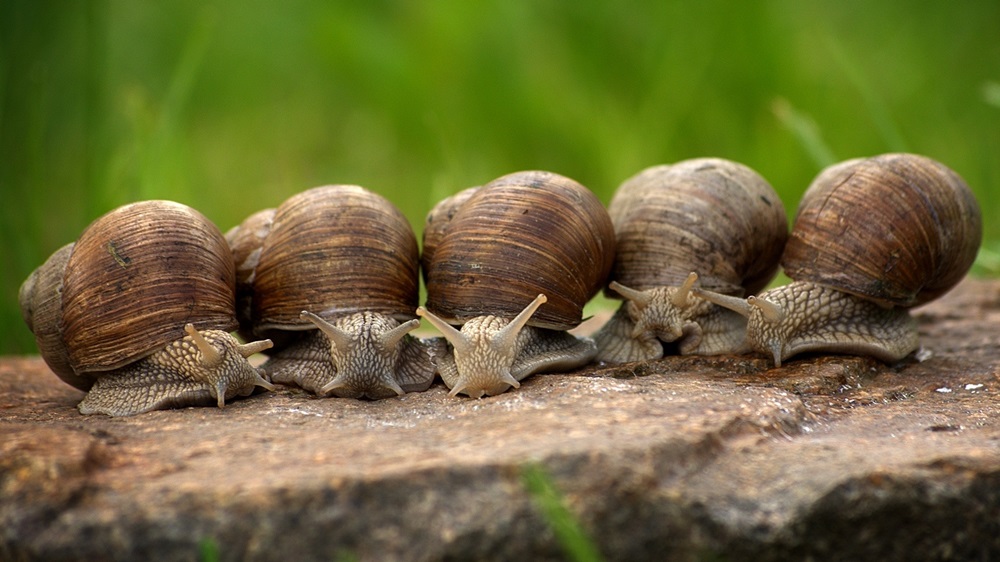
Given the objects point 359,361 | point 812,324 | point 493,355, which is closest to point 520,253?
point 493,355

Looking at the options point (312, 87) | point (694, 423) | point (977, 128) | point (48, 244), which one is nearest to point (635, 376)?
point (694, 423)

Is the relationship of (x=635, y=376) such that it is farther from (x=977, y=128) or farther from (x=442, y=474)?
(x=977, y=128)

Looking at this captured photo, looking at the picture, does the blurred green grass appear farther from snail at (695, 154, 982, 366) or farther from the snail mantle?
the snail mantle

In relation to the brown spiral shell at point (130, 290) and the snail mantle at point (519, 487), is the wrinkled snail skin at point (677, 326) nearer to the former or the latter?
the snail mantle at point (519, 487)

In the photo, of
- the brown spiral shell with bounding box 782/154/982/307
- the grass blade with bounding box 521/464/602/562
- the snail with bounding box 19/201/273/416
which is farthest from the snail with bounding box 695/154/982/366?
the snail with bounding box 19/201/273/416

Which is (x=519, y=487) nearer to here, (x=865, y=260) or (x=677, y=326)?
(x=677, y=326)

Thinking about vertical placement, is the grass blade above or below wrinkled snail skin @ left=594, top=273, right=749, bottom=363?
above

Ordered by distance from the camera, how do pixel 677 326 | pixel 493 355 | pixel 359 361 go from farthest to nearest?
pixel 677 326 → pixel 359 361 → pixel 493 355
